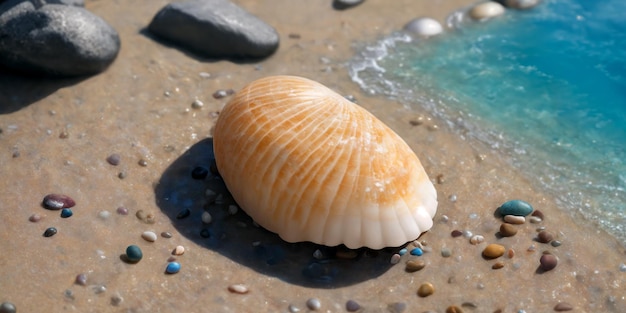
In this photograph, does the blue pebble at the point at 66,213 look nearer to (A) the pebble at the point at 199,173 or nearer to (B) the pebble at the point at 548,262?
(A) the pebble at the point at 199,173

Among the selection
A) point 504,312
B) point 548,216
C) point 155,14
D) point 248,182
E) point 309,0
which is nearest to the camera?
point 504,312

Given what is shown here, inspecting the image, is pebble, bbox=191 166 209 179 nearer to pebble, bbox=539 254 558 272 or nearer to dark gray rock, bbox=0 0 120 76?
dark gray rock, bbox=0 0 120 76

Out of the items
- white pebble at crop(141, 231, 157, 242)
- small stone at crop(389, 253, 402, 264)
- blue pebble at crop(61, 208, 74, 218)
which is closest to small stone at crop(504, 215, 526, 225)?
small stone at crop(389, 253, 402, 264)

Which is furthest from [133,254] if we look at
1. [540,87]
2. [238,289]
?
[540,87]

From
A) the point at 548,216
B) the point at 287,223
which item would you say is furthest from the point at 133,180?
the point at 548,216

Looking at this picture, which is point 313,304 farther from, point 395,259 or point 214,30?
point 214,30

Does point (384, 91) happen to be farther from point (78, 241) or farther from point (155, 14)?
point (78, 241)
